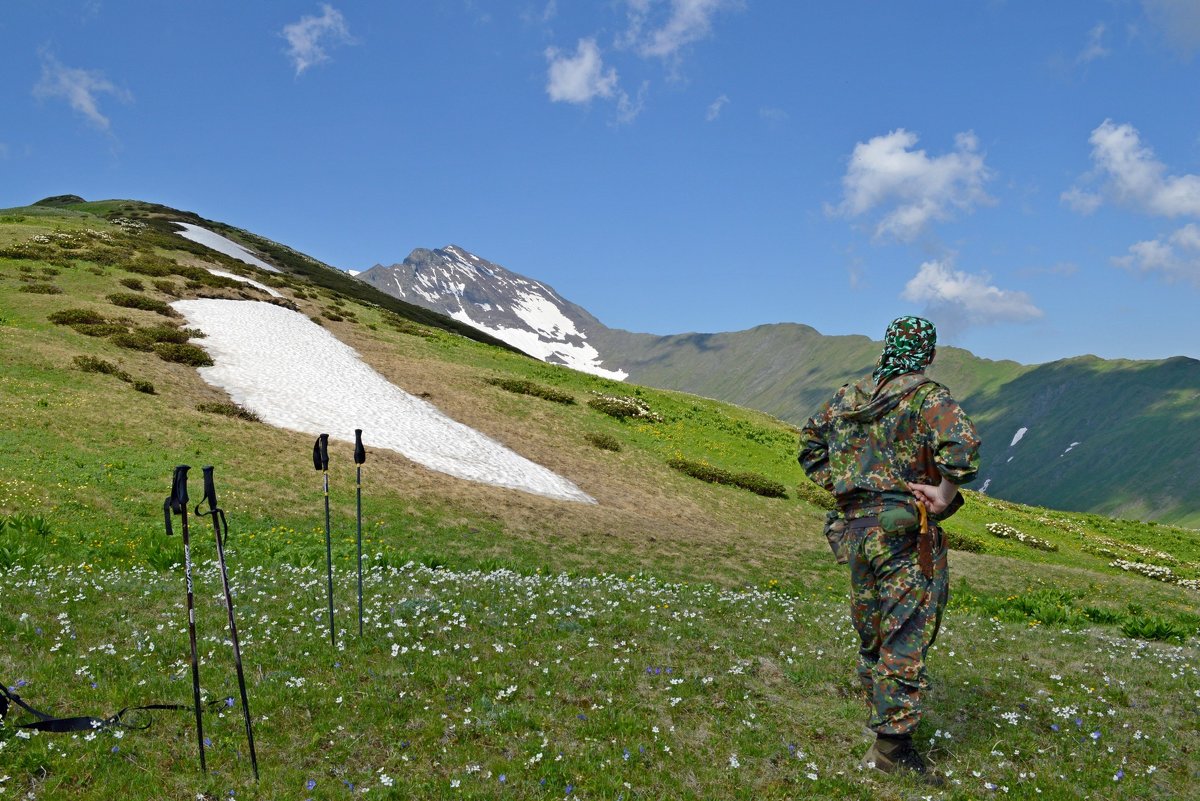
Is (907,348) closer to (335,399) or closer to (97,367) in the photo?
(335,399)

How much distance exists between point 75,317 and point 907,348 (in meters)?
44.7

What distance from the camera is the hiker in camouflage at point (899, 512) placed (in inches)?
281

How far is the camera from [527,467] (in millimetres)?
35531

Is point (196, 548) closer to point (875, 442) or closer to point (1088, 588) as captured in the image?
point (875, 442)

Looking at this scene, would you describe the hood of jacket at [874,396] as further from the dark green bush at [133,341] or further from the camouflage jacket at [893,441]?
the dark green bush at [133,341]

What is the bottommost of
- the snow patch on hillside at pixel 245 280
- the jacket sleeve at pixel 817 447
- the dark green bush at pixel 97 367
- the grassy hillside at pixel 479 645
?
the grassy hillside at pixel 479 645

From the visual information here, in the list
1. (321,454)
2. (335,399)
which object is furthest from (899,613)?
(335,399)

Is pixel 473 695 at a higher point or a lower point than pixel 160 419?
lower

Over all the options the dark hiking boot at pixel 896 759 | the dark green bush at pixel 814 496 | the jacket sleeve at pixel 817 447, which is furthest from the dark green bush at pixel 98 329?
the dark hiking boot at pixel 896 759

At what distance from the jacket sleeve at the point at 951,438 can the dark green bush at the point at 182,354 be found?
40365mm

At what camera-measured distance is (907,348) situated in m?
7.58

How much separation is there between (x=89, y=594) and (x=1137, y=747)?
15.8 m

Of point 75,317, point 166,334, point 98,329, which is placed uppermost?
point 75,317

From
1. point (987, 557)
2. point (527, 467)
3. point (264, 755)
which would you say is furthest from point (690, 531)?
point (264, 755)
